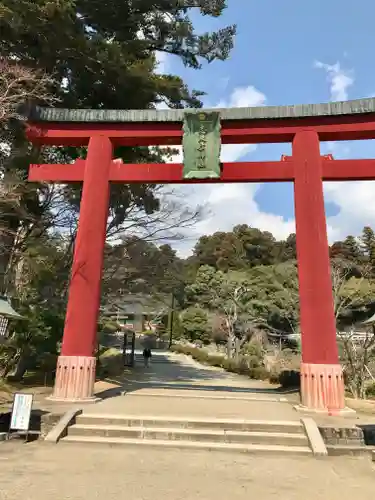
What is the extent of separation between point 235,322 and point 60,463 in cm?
3108

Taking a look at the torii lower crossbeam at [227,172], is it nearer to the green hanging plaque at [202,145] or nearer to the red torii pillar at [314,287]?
the green hanging plaque at [202,145]

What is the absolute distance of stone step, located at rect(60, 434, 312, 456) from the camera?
19.1 feet

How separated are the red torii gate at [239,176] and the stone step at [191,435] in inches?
81.0

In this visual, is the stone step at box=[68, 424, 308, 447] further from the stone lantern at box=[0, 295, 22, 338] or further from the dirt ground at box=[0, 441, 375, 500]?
the stone lantern at box=[0, 295, 22, 338]

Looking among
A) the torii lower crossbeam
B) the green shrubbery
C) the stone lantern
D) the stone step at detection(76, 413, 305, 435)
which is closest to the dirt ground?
the stone step at detection(76, 413, 305, 435)

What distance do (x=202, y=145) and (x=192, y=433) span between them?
6537 millimetres

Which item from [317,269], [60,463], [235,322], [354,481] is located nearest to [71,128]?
[317,269]

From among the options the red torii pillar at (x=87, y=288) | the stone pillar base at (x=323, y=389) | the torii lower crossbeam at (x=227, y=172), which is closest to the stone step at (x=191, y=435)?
the stone pillar base at (x=323, y=389)

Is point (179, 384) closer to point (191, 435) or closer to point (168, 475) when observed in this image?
point (191, 435)

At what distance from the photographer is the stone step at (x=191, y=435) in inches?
243

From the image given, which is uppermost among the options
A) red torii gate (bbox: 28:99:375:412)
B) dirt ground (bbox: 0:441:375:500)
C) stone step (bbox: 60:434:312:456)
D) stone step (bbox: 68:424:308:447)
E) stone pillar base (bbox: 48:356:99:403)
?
red torii gate (bbox: 28:99:375:412)

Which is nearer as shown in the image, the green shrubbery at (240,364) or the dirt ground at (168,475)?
the dirt ground at (168,475)

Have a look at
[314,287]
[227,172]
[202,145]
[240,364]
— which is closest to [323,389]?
[314,287]

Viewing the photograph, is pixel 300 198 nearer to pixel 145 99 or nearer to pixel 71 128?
pixel 71 128
